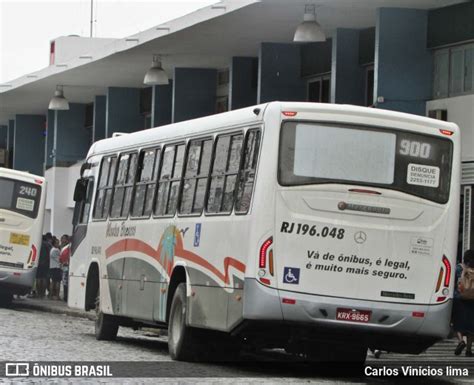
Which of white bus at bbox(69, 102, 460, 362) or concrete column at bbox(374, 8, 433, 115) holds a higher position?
concrete column at bbox(374, 8, 433, 115)

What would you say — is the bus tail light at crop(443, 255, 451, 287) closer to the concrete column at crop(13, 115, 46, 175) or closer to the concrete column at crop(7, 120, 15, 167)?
the concrete column at crop(13, 115, 46, 175)

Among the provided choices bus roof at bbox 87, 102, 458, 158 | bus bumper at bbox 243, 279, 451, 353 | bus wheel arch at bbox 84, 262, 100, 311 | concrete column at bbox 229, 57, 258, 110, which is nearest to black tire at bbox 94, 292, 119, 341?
bus wheel arch at bbox 84, 262, 100, 311

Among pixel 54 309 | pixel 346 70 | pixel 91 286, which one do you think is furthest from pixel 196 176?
pixel 54 309

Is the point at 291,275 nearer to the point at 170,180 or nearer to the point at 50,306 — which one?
the point at 170,180

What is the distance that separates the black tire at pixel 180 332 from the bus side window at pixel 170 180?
126 cm

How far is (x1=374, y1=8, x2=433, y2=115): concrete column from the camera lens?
102ft

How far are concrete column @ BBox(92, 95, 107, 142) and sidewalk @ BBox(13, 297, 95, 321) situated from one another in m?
9.11

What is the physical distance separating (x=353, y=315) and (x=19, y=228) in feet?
73.3

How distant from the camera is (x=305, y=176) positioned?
17.7m

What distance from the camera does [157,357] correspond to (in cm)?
2077

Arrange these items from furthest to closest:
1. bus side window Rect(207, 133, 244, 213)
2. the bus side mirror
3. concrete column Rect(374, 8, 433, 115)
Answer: concrete column Rect(374, 8, 433, 115) → the bus side mirror → bus side window Rect(207, 133, 244, 213)

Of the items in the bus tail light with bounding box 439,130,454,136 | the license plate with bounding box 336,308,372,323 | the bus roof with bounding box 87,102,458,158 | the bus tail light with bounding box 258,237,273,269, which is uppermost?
the bus roof with bounding box 87,102,458,158

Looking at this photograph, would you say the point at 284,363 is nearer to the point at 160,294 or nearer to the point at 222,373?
the point at 160,294

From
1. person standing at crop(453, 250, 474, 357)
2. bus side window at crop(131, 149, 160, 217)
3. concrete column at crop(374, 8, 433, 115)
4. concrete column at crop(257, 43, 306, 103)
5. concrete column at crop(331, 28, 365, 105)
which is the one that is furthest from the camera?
concrete column at crop(257, 43, 306, 103)
